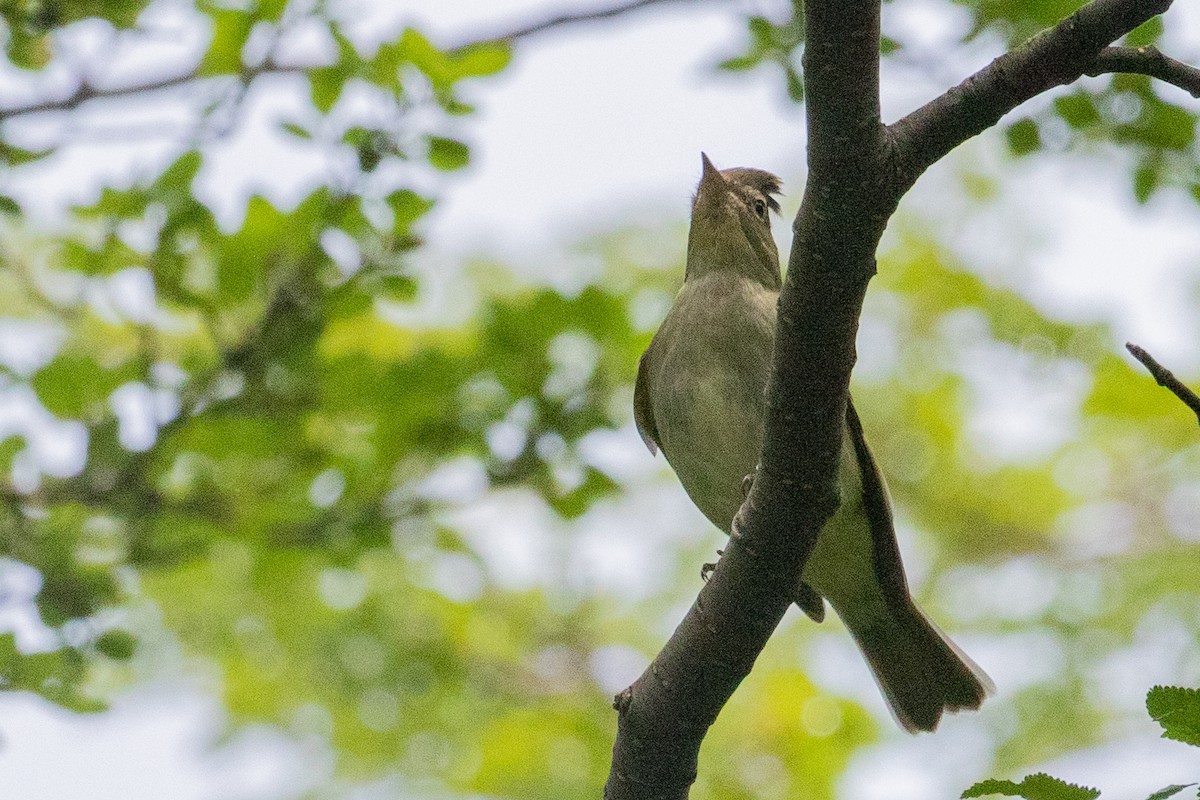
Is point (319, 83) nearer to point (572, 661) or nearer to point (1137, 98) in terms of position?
point (1137, 98)

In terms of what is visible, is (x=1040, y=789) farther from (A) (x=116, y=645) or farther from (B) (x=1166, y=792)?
(A) (x=116, y=645)

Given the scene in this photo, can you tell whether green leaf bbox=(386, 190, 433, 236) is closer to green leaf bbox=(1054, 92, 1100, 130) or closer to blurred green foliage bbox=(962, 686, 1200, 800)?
green leaf bbox=(1054, 92, 1100, 130)

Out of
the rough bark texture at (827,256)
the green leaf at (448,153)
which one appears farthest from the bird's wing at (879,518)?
the green leaf at (448,153)

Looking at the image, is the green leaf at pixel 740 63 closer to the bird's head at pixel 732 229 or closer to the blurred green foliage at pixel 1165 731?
the bird's head at pixel 732 229

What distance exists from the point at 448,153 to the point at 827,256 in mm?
2259

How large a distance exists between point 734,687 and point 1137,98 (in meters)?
2.42

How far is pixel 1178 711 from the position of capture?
Answer: 7.55ft

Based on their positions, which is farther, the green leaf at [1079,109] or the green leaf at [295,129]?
the green leaf at [295,129]

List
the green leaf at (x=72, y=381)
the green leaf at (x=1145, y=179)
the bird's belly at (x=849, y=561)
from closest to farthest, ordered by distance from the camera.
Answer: the bird's belly at (x=849, y=561), the green leaf at (x=1145, y=179), the green leaf at (x=72, y=381)

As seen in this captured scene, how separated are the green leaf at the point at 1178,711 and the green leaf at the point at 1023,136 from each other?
2.69 m

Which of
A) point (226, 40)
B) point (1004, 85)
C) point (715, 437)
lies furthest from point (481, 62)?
point (1004, 85)

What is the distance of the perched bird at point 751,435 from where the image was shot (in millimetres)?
4574

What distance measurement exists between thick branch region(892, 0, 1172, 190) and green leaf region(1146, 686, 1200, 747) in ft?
3.72

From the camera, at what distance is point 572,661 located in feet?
30.0
